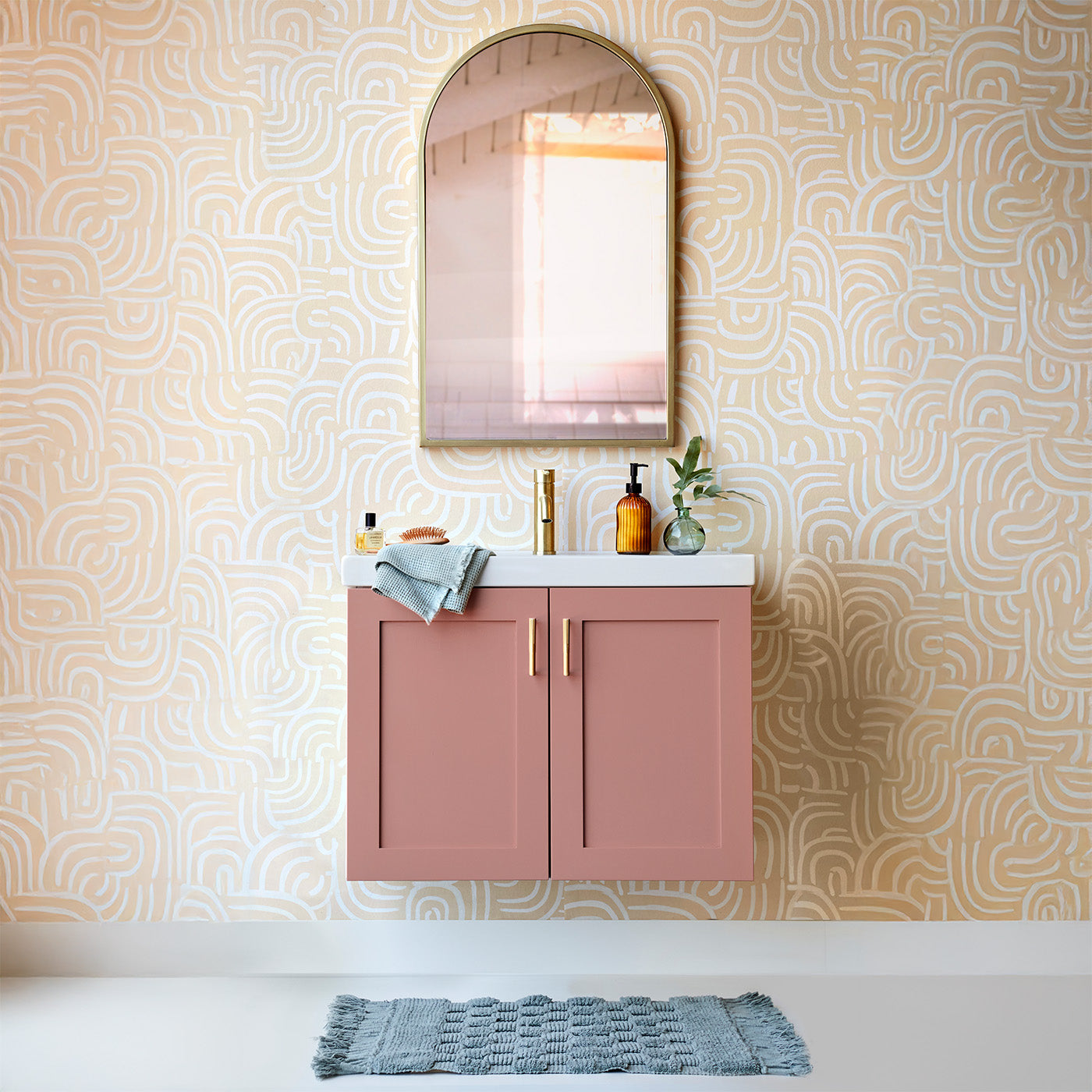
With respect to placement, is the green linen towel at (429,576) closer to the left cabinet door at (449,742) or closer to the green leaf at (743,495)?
the left cabinet door at (449,742)

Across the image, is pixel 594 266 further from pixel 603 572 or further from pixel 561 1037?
pixel 561 1037

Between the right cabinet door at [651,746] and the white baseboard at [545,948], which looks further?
the white baseboard at [545,948]

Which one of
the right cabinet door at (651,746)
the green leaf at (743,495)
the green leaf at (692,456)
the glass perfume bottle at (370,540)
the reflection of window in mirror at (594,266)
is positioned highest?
the reflection of window in mirror at (594,266)

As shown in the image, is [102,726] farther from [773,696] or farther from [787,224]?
[787,224]

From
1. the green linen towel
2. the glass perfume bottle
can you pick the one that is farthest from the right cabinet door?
the glass perfume bottle

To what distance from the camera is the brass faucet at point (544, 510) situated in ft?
6.57

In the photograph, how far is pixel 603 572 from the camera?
183 cm

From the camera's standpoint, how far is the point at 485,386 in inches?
83.4

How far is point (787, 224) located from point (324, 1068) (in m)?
1.98

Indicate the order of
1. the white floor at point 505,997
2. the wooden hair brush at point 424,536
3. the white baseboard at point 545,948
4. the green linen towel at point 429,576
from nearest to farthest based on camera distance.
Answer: the white floor at point 505,997, the green linen towel at point 429,576, the wooden hair brush at point 424,536, the white baseboard at point 545,948

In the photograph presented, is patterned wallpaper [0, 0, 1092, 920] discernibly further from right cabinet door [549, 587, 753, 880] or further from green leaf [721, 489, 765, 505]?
right cabinet door [549, 587, 753, 880]

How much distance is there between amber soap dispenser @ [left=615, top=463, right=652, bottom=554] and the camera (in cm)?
200

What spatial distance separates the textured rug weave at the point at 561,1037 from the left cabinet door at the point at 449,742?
297 millimetres

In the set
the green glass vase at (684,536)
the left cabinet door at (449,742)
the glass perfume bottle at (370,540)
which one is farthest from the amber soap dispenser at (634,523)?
the glass perfume bottle at (370,540)
